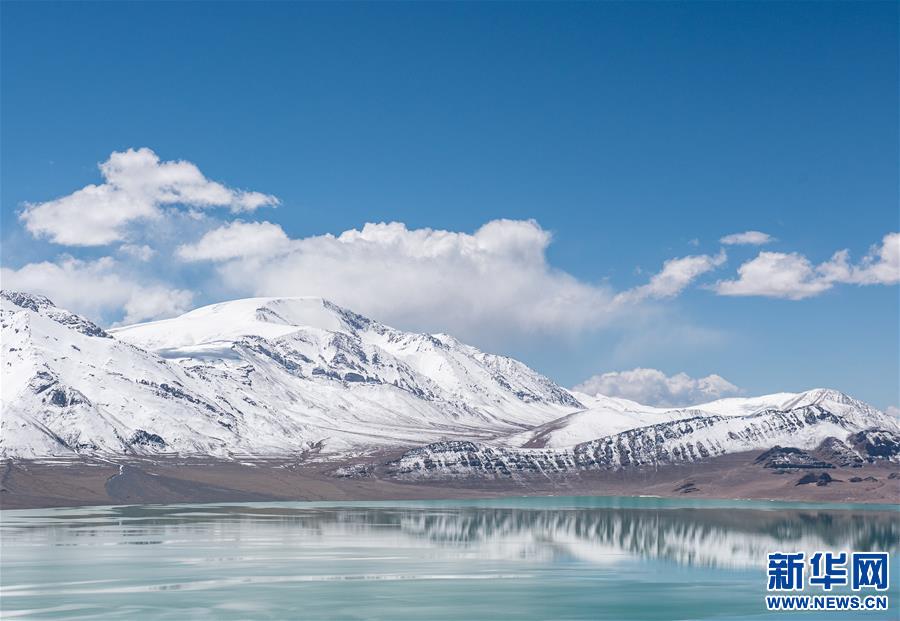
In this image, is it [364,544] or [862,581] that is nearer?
[862,581]

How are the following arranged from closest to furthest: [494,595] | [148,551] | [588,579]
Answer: [494,595] < [588,579] < [148,551]

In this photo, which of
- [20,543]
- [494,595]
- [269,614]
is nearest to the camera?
[269,614]

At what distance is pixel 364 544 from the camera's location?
175750mm

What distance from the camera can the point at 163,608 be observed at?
4215 inches

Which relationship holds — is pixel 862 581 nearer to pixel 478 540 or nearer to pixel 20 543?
pixel 478 540

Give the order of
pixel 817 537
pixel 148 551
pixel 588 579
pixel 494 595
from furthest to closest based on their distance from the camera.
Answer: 1. pixel 817 537
2. pixel 148 551
3. pixel 588 579
4. pixel 494 595

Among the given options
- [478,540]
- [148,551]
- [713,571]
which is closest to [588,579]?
[713,571]

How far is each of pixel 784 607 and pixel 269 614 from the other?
49109 millimetres

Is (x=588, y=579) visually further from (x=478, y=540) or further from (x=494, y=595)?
(x=478, y=540)

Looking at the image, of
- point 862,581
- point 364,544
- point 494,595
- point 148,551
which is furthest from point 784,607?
point 148,551

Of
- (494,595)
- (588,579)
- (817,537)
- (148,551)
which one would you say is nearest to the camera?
(494,595)

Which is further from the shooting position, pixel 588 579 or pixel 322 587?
pixel 588 579

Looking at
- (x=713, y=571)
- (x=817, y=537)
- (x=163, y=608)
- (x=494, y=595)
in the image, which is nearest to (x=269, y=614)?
(x=163, y=608)

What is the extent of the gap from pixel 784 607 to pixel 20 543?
12142cm
